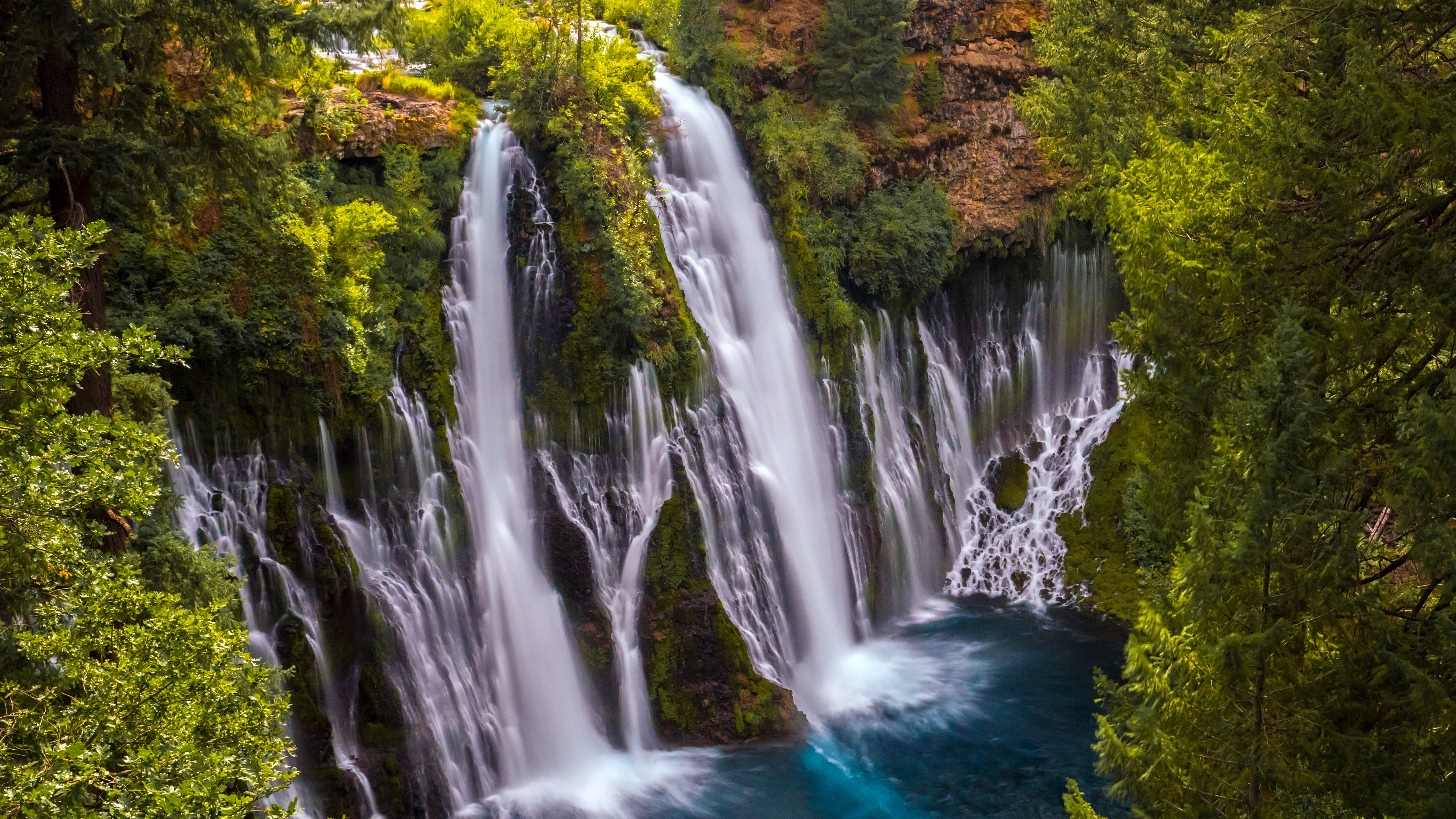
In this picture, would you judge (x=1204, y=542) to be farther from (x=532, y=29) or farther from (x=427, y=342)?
(x=532, y=29)

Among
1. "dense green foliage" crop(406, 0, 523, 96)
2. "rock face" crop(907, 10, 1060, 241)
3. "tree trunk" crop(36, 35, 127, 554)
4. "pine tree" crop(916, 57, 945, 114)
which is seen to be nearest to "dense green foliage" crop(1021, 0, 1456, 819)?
"tree trunk" crop(36, 35, 127, 554)

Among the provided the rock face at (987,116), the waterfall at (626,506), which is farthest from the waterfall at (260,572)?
the rock face at (987,116)

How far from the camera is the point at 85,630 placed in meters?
6.01

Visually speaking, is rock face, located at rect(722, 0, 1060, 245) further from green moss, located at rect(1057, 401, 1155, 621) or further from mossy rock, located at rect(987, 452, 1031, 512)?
green moss, located at rect(1057, 401, 1155, 621)

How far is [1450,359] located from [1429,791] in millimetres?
2594

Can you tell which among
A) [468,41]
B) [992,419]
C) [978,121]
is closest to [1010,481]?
[992,419]

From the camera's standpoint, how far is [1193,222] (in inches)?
371

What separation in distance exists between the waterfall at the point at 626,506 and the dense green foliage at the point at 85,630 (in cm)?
976

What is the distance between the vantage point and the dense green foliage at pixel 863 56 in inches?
891

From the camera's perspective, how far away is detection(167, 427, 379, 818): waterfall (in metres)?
12.5

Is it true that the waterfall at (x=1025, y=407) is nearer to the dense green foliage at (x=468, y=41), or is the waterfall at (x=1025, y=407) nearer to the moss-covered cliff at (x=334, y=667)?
the dense green foliage at (x=468, y=41)

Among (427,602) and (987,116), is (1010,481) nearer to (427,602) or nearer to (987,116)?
(987,116)

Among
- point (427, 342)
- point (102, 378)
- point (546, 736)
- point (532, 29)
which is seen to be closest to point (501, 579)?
point (546, 736)

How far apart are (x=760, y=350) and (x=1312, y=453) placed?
46.1 feet
